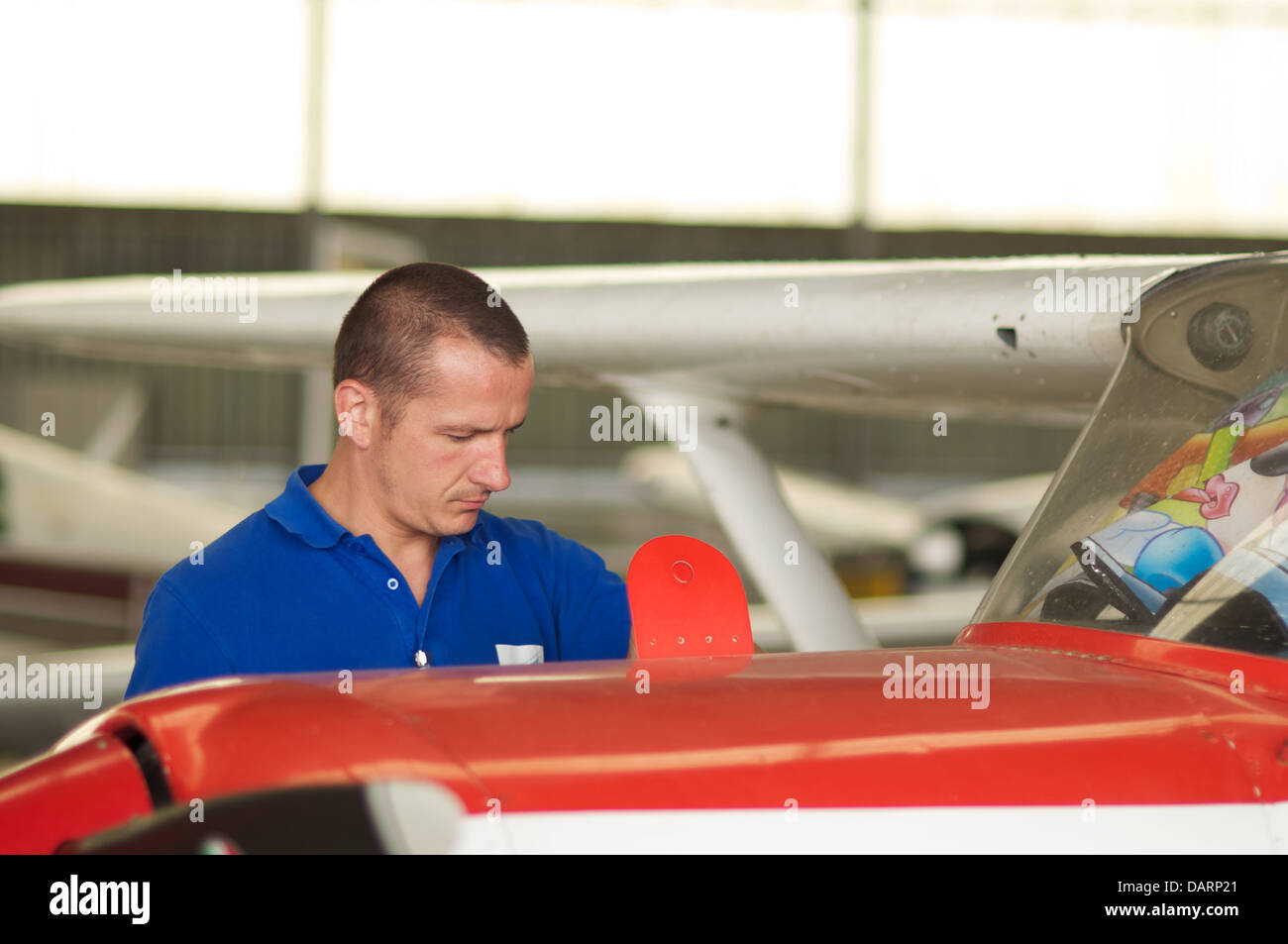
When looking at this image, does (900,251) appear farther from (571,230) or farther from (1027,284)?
(1027,284)

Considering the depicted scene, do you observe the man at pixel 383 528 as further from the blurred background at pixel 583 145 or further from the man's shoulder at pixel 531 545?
the blurred background at pixel 583 145

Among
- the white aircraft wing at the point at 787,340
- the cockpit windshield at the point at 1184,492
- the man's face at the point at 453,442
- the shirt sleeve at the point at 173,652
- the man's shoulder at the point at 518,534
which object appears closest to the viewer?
the cockpit windshield at the point at 1184,492

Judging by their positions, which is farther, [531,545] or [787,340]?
[787,340]

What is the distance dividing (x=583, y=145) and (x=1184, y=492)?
2219 cm

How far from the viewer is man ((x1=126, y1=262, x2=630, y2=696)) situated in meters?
2.08

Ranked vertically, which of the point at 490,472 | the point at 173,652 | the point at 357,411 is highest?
the point at 357,411

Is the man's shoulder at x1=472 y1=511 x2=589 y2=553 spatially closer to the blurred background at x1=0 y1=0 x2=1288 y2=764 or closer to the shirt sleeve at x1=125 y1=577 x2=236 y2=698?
the shirt sleeve at x1=125 y1=577 x2=236 y2=698

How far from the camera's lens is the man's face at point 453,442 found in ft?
7.00

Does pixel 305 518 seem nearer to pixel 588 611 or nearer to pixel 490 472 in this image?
pixel 490 472

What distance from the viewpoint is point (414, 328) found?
2.15m

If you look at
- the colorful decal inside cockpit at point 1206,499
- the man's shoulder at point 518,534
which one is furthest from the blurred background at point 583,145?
the colorful decal inside cockpit at point 1206,499

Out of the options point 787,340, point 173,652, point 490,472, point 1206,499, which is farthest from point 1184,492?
point 787,340

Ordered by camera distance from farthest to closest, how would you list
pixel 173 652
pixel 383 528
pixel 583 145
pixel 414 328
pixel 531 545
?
1. pixel 583 145
2. pixel 531 545
3. pixel 383 528
4. pixel 414 328
5. pixel 173 652

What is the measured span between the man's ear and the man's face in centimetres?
3
